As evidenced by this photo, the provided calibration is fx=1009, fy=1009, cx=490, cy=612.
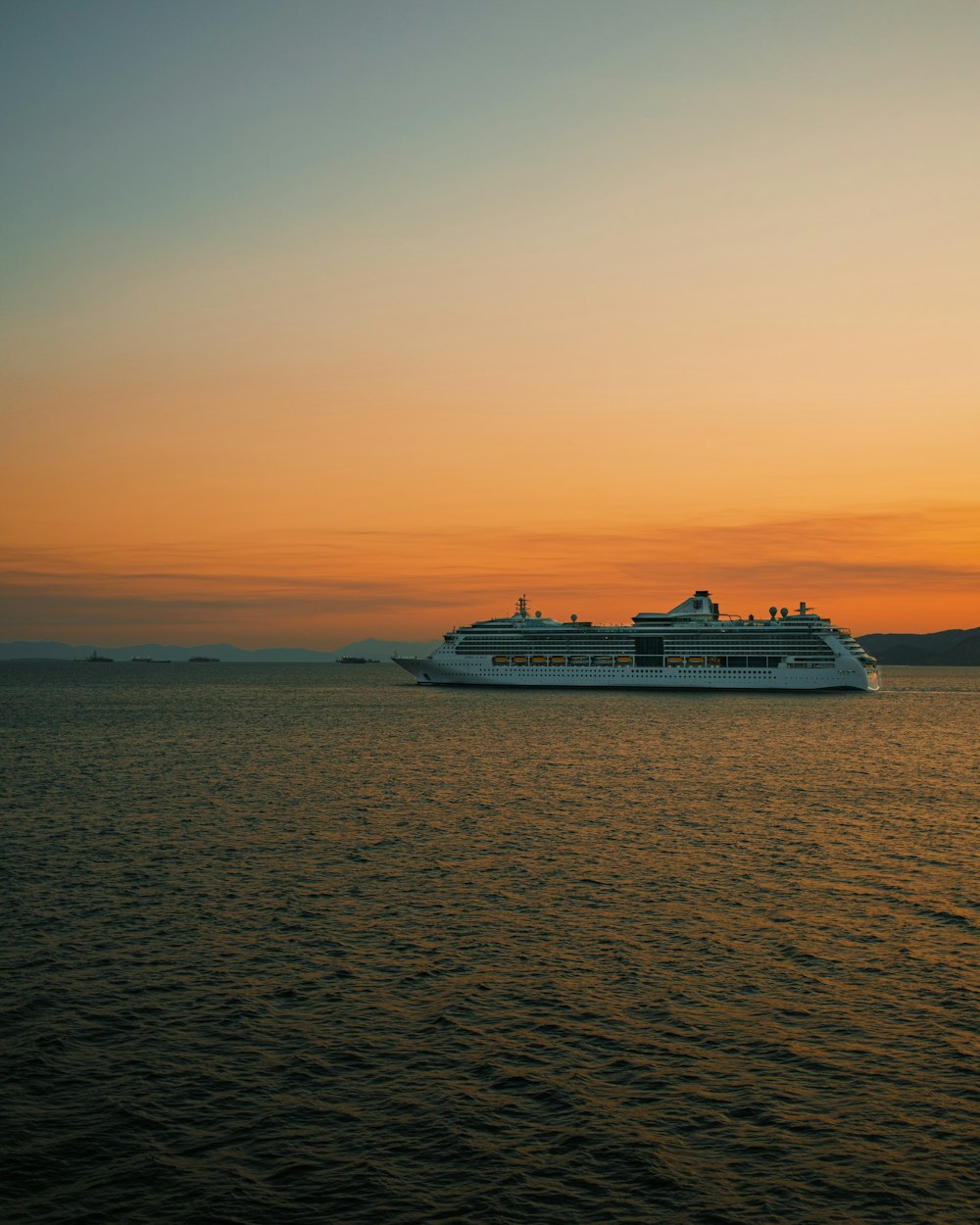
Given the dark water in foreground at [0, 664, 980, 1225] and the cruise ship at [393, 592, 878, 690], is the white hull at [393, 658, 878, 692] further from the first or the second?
the dark water in foreground at [0, 664, 980, 1225]

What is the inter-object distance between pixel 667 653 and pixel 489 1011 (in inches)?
6052

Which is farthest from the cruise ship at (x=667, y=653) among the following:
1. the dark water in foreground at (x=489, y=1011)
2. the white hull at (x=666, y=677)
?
the dark water in foreground at (x=489, y=1011)

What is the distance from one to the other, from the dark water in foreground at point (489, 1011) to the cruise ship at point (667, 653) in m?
119

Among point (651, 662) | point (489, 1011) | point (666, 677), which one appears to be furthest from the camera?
point (651, 662)

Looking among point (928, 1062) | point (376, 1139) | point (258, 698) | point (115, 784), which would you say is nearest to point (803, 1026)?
point (928, 1062)

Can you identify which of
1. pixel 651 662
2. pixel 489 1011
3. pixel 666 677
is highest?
pixel 651 662

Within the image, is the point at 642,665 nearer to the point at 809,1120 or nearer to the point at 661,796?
the point at 661,796

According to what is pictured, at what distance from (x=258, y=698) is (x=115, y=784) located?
124599 millimetres

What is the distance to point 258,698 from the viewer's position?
7175 inches

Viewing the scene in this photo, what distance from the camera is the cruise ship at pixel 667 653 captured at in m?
169

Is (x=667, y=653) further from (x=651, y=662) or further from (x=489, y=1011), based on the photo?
(x=489, y=1011)

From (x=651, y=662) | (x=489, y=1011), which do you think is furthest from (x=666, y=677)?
(x=489, y=1011)

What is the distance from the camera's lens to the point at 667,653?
17275cm

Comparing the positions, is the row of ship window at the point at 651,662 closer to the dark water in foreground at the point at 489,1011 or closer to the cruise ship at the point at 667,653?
the cruise ship at the point at 667,653
